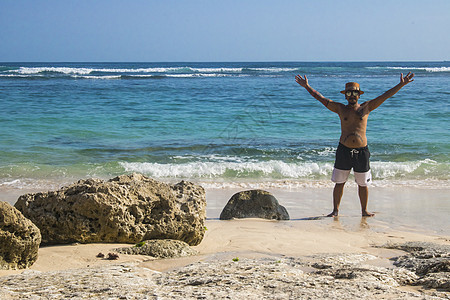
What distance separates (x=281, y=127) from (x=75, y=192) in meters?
10.9

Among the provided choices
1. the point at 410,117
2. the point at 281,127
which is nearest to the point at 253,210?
the point at 281,127

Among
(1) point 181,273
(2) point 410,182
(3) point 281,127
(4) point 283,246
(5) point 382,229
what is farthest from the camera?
(3) point 281,127

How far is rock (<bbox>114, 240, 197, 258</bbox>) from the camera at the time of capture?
3.86m

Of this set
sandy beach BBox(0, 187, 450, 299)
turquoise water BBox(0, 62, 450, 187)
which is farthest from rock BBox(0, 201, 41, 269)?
turquoise water BBox(0, 62, 450, 187)

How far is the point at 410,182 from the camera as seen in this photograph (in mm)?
8688

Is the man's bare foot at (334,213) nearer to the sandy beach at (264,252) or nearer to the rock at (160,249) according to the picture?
the sandy beach at (264,252)

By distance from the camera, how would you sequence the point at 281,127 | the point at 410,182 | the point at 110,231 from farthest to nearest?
the point at 281,127 < the point at 410,182 < the point at 110,231

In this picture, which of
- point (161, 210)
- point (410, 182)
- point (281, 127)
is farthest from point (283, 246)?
point (281, 127)

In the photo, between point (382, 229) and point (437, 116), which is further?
point (437, 116)

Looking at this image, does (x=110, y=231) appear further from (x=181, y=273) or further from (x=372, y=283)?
(x=372, y=283)

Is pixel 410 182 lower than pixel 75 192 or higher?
lower

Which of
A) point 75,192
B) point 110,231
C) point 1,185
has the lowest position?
point 1,185

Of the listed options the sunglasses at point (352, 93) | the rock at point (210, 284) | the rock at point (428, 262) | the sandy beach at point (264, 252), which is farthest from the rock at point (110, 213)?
the sunglasses at point (352, 93)

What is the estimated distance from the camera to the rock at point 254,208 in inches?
228
